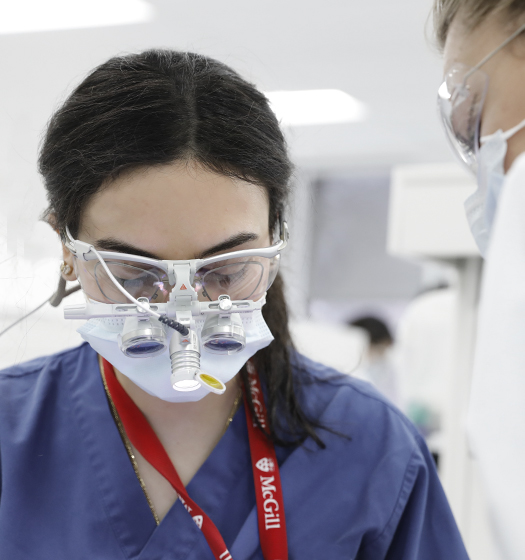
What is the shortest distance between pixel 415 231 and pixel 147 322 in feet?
5.91

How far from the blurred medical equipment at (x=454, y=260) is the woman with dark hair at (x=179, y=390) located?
1372 millimetres

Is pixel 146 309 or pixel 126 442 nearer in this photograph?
pixel 146 309

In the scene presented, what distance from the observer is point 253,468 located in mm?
1197

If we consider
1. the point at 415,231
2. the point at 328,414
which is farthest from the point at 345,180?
the point at 328,414

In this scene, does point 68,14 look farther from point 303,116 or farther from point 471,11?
point 471,11

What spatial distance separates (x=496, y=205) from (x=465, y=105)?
162mm

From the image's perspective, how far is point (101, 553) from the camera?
1.09 meters

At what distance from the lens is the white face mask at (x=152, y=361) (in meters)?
1.08

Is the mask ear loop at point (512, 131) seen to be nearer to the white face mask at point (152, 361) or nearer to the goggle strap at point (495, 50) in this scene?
the goggle strap at point (495, 50)

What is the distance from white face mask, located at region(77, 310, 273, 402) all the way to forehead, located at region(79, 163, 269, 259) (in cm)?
14

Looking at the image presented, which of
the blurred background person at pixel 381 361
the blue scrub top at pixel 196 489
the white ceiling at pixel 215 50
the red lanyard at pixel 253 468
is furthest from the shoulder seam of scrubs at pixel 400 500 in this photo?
the blurred background person at pixel 381 361

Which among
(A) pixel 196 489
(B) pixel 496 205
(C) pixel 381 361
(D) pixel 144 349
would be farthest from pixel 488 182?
(C) pixel 381 361

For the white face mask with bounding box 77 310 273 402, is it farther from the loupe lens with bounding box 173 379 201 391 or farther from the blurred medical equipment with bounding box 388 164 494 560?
the blurred medical equipment with bounding box 388 164 494 560

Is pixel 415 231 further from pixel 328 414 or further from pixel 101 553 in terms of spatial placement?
pixel 101 553
